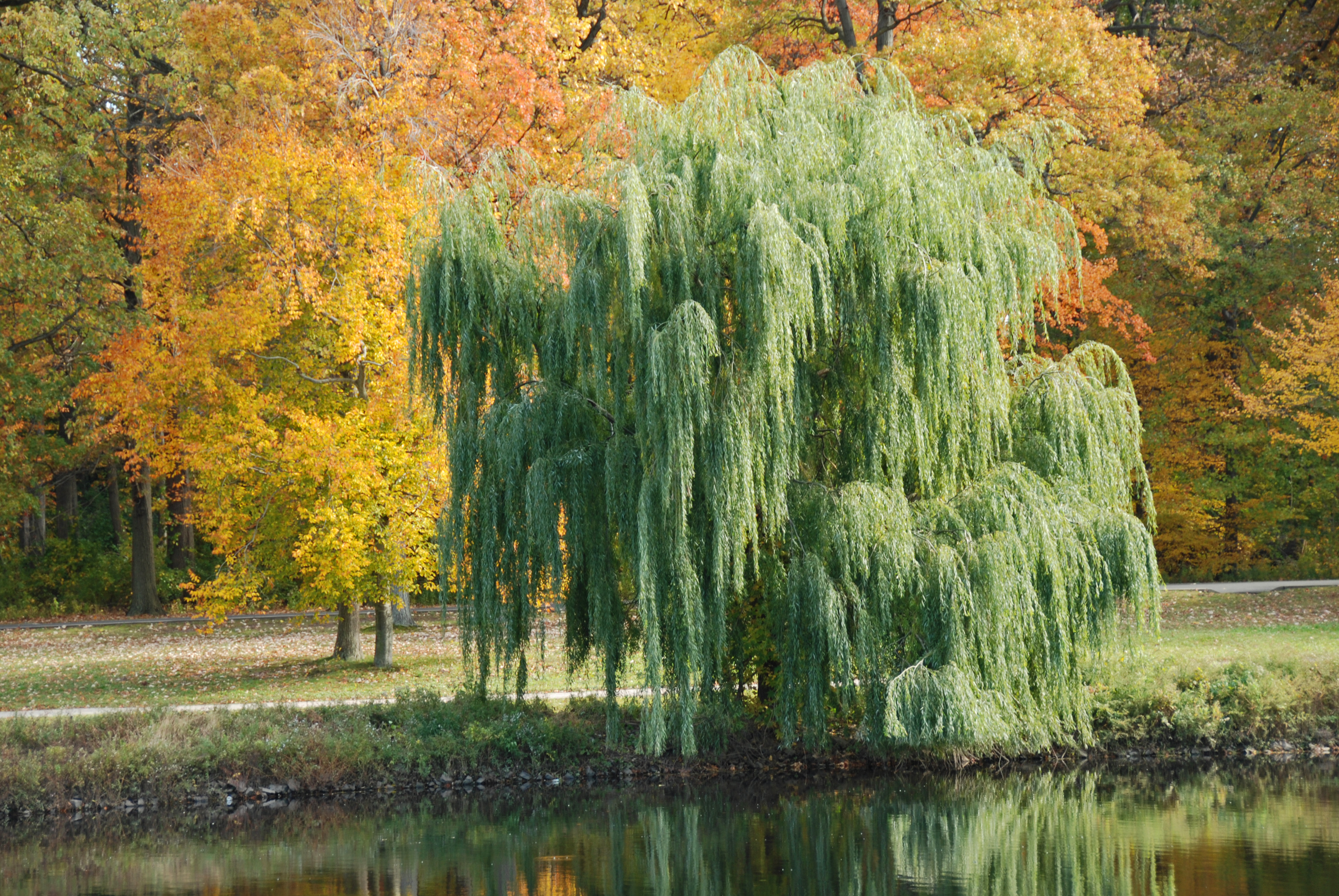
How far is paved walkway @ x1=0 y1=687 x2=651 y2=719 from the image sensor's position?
53.6ft

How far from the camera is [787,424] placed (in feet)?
47.0

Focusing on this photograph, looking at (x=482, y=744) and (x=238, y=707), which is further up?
(x=238, y=707)

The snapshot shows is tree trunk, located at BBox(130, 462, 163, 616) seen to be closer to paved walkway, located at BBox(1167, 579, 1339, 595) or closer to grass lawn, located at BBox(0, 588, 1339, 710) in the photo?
grass lawn, located at BBox(0, 588, 1339, 710)

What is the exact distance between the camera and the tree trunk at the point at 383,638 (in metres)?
21.5

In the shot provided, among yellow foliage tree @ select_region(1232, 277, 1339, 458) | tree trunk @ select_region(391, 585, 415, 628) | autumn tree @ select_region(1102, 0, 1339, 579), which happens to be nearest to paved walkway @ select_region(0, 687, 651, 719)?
tree trunk @ select_region(391, 585, 415, 628)

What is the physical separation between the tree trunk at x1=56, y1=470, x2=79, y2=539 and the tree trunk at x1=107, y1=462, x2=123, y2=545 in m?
1.02

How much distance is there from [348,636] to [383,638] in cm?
105

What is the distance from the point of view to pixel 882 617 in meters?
14.3

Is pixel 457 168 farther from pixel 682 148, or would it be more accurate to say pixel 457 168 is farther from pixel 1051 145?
pixel 1051 145

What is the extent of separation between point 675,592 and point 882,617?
245 cm

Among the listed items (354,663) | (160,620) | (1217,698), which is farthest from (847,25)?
(160,620)

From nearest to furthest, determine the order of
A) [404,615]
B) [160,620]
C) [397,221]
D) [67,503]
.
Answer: [397,221] < [404,615] < [160,620] < [67,503]

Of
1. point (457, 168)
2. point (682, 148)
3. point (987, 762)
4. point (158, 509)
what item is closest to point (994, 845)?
point (987, 762)

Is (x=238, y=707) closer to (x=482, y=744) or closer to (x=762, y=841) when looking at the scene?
(x=482, y=744)
